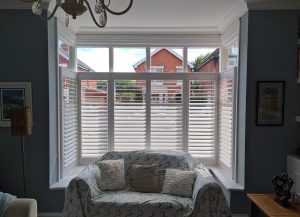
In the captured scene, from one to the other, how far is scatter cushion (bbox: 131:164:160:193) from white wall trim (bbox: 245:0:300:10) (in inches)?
91.6

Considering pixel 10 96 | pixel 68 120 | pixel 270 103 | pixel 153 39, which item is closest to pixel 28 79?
pixel 10 96

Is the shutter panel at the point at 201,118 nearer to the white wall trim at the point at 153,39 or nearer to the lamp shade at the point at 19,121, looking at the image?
the white wall trim at the point at 153,39

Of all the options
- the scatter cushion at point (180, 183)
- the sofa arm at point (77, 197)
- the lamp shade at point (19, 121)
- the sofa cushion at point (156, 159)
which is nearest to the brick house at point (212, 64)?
the sofa cushion at point (156, 159)

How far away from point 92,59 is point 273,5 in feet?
8.76

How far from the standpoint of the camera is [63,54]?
351 cm

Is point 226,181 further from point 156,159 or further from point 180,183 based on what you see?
point 156,159

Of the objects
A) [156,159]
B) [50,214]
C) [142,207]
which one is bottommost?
[50,214]

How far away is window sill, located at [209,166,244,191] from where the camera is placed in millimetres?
2999

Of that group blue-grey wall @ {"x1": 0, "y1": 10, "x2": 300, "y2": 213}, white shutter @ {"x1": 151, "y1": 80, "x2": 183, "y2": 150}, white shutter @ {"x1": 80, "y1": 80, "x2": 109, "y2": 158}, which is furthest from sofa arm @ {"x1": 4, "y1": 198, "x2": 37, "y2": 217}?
white shutter @ {"x1": 151, "y1": 80, "x2": 183, "y2": 150}

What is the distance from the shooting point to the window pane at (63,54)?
333cm

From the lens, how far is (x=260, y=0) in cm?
277

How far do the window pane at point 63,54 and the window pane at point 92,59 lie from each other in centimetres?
22

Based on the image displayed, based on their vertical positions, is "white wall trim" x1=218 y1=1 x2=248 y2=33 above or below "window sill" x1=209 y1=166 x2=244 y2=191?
above

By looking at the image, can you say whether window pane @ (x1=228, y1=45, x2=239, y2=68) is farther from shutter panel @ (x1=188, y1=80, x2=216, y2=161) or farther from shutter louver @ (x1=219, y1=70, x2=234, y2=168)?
shutter panel @ (x1=188, y1=80, x2=216, y2=161)
